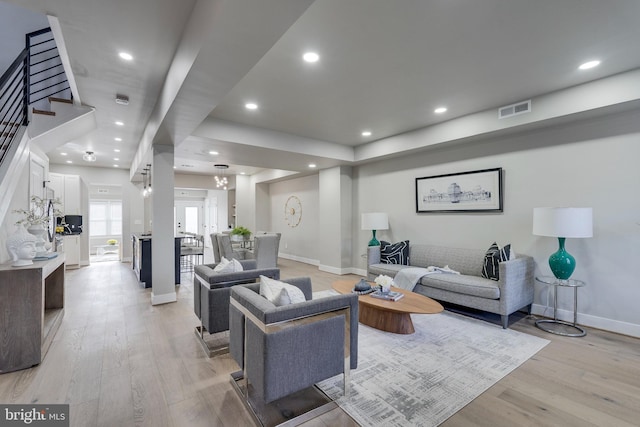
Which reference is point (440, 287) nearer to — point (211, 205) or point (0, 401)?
point (0, 401)

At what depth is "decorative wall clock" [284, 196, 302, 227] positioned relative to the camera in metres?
8.58

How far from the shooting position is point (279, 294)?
2016 mm

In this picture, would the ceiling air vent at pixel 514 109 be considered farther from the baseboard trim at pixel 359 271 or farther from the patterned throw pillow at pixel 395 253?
the baseboard trim at pixel 359 271

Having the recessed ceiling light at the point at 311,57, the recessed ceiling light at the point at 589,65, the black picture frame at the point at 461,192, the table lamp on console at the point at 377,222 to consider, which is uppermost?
the recessed ceiling light at the point at 311,57

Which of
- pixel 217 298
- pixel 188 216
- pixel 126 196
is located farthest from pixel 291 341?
pixel 188 216

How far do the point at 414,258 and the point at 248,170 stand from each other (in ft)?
20.8

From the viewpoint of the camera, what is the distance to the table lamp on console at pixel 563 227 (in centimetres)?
309

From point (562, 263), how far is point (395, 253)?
223cm

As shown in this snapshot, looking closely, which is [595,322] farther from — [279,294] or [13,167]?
[13,167]

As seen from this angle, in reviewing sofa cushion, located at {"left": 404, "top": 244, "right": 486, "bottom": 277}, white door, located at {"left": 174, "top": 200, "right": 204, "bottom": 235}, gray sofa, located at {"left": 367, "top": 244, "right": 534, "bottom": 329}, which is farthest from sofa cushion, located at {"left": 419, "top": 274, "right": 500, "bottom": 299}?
white door, located at {"left": 174, "top": 200, "right": 204, "bottom": 235}

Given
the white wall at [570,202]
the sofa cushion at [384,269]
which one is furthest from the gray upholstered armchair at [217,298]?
the white wall at [570,202]

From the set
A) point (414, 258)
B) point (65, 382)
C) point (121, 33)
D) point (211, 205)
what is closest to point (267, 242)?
point (414, 258)

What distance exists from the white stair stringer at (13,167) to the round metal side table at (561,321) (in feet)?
19.4

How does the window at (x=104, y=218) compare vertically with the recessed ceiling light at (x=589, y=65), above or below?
below
